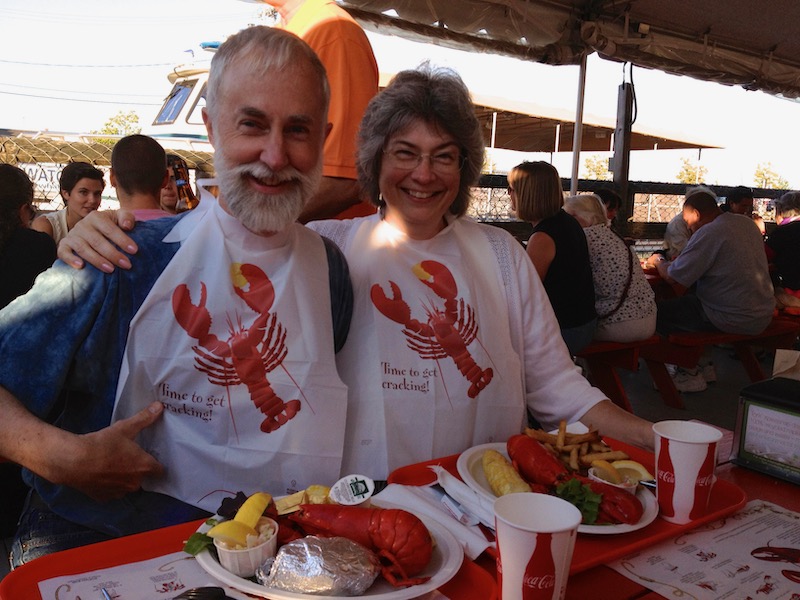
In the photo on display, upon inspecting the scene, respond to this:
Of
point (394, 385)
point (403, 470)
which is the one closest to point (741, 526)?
point (403, 470)

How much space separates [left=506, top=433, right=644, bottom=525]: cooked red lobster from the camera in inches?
45.9

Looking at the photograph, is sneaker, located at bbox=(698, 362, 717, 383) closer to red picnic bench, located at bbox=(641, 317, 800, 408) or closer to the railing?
red picnic bench, located at bbox=(641, 317, 800, 408)

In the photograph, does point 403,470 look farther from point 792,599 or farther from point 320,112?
point 320,112

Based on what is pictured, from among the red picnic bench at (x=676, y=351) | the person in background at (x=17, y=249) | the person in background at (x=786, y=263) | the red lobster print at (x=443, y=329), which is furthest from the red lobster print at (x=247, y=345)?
the person in background at (x=786, y=263)

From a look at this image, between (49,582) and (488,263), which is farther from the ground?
(488,263)

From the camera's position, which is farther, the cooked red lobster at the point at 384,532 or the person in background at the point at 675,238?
the person in background at the point at 675,238

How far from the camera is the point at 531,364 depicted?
1964mm

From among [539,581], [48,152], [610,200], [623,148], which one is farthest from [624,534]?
[48,152]

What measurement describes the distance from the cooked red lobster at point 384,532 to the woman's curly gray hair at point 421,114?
1228 mm

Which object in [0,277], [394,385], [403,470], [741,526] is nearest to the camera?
[741,526]

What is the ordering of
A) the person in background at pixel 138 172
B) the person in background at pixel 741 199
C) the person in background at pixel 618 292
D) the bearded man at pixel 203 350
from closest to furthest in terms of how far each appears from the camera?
1. the bearded man at pixel 203 350
2. the person in background at pixel 138 172
3. the person in background at pixel 618 292
4. the person in background at pixel 741 199

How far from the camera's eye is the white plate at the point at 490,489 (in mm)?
1128

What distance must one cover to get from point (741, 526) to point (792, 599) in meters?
0.25

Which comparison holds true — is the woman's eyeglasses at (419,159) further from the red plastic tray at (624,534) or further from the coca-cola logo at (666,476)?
the coca-cola logo at (666,476)
